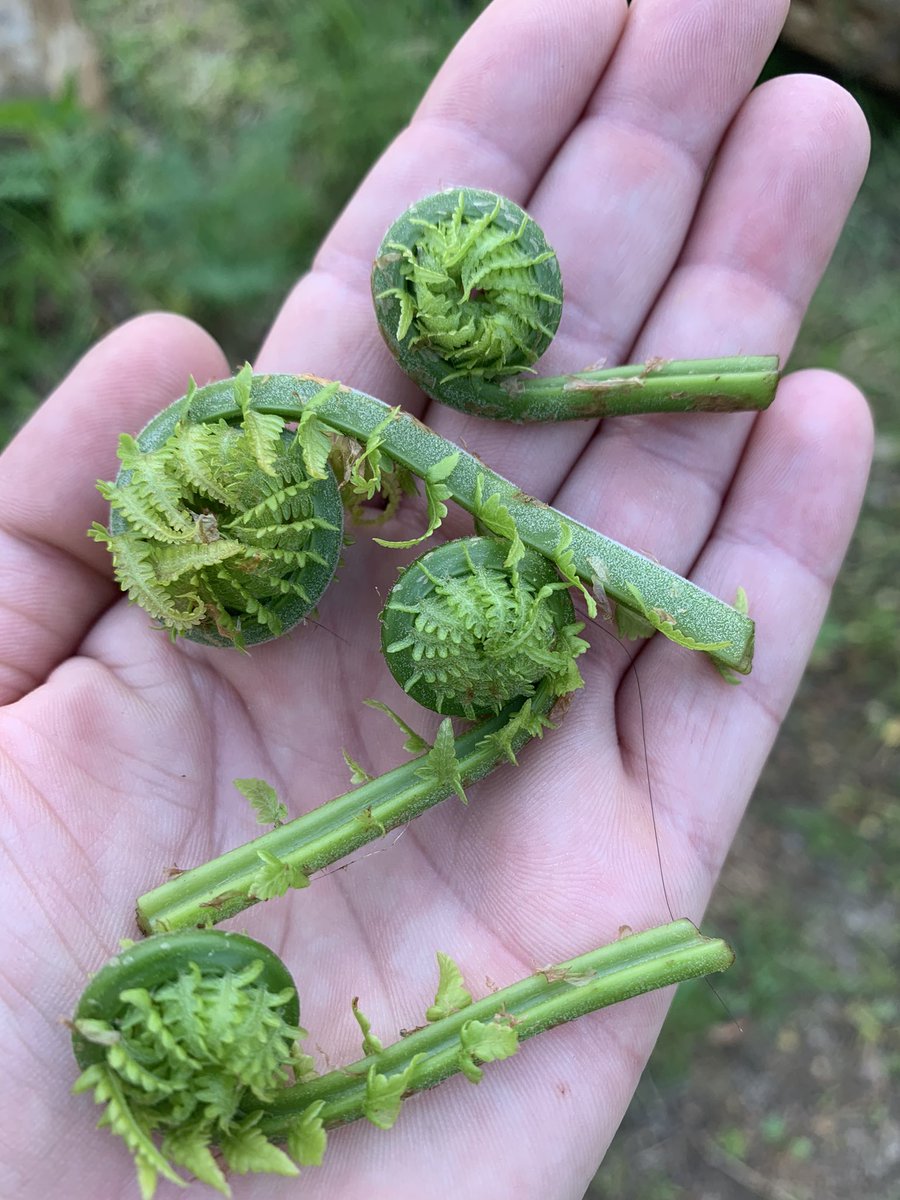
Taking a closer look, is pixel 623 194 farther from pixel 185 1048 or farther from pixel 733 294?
pixel 185 1048

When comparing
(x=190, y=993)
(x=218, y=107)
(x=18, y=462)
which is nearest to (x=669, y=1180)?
(x=190, y=993)

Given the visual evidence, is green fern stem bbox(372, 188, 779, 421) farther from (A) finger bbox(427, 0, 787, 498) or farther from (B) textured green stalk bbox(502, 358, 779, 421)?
(A) finger bbox(427, 0, 787, 498)

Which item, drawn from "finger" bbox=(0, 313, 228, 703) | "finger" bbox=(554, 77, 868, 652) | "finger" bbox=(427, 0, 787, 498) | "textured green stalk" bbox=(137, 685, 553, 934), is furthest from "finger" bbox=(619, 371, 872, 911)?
"finger" bbox=(0, 313, 228, 703)

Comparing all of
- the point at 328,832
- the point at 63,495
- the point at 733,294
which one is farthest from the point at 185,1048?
the point at 733,294

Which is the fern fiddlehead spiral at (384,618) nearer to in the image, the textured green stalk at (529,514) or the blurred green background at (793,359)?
the textured green stalk at (529,514)

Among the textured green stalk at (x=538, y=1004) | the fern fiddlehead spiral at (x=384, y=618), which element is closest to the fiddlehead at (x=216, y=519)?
the fern fiddlehead spiral at (x=384, y=618)

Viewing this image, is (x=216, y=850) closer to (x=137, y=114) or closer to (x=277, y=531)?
(x=277, y=531)
